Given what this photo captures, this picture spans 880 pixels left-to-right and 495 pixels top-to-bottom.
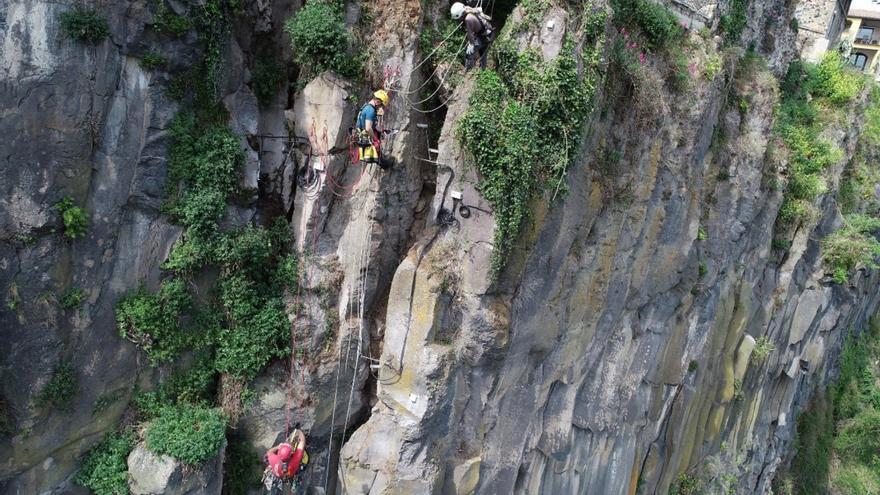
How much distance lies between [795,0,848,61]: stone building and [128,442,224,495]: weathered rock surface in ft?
76.7

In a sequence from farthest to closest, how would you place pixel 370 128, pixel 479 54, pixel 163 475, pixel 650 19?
pixel 650 19, pixel 479 54, pixel 370 128, pixel 163 475

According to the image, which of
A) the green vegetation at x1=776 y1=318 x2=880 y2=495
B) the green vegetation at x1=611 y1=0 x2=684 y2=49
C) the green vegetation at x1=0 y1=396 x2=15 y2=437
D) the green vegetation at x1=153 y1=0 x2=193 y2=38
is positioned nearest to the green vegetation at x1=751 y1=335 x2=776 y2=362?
the green vegetation at x1=776 y1=318 x2=880 y2=495

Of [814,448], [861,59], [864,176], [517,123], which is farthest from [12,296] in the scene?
[861,59]

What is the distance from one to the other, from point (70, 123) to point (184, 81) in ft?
5.32

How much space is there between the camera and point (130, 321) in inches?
342

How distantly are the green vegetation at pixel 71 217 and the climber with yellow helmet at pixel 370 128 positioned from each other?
3.93m

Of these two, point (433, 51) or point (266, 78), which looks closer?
point (433, 51)

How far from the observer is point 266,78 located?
9.65 metres

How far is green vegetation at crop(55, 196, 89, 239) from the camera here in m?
7.97

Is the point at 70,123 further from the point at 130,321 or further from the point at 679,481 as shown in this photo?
the point at 679,481

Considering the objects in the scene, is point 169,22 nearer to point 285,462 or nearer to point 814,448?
point 285,462

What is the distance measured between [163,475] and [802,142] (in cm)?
1813

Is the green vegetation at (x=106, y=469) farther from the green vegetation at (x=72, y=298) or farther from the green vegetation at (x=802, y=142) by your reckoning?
the green vegetation at (x=802, y=142)

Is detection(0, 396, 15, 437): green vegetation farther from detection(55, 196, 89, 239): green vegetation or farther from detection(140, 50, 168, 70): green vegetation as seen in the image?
detection(140, 50, 168, 70): green vegetation
